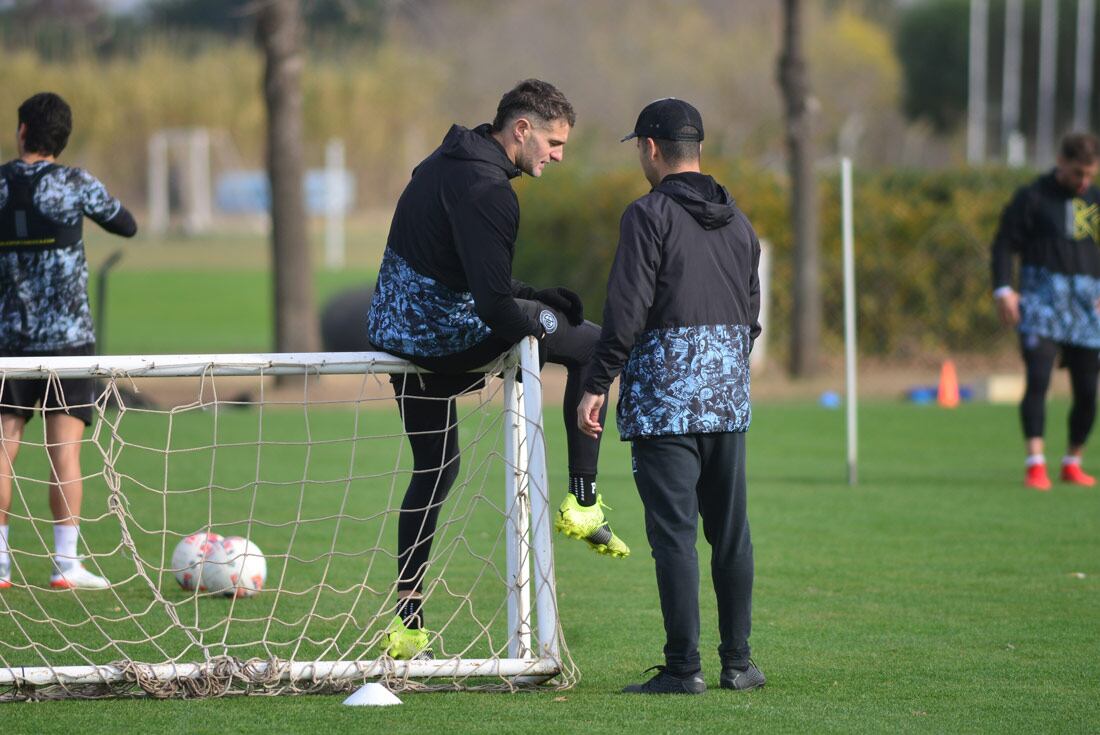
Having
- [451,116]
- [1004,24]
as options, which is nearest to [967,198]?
[451,116]

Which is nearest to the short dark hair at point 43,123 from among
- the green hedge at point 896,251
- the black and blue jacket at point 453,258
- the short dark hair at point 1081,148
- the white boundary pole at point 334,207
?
the black and blue jacket at point 453,258

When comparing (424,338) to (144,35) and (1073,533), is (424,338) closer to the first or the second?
(1073,533)

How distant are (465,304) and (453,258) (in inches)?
6.9

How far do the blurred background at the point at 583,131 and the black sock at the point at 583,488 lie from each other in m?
11.0

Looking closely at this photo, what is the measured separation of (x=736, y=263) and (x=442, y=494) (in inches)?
56.7

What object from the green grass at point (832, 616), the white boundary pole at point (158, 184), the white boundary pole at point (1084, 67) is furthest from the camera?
the white boundary pole at point (1084, 67)

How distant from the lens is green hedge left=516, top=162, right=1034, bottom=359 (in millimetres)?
18812

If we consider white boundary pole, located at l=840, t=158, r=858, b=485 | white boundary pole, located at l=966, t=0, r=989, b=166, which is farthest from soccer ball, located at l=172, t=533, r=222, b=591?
white boundary pole, located at l=966, t=0, r=989, b=166

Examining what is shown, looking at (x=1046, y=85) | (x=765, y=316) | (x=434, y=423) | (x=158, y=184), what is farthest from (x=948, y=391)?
(x=1046, y=85)

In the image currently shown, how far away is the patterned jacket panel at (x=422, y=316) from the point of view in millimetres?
5219

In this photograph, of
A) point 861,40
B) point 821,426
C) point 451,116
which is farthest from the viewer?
point 861,40

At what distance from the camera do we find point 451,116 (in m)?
43.4

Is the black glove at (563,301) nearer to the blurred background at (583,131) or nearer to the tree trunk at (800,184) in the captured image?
the blurred background at (583,131)

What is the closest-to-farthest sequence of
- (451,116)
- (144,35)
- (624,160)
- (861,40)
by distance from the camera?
(624,160), (451,116), (144,35), (861,40)
